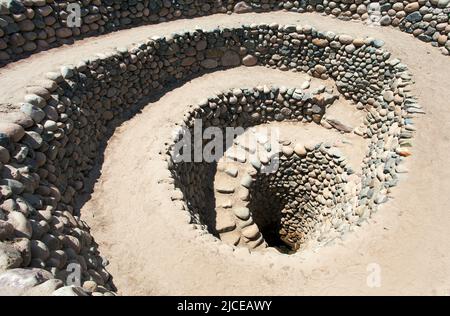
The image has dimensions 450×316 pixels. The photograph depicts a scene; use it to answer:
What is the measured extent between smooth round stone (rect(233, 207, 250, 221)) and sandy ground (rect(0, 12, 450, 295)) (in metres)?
2.61

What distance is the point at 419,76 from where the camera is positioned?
9008 millimetres

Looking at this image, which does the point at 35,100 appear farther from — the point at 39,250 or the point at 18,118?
the point at 39,250

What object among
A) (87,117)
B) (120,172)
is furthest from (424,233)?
(87,117)

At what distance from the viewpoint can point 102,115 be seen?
889 centimetres

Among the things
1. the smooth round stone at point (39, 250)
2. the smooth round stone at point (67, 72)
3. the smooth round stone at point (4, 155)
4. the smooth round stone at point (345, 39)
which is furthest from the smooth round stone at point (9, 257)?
the smooth round stone at point (345, 39)

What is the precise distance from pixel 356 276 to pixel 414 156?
120 inches

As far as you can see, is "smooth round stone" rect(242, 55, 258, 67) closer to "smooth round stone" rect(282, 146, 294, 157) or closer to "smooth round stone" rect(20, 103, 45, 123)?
"smooth round stone" rect(282, 146, 294, 157)

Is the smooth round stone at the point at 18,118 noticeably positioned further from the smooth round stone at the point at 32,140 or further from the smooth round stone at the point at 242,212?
the smooth round stone at the point at 242,212

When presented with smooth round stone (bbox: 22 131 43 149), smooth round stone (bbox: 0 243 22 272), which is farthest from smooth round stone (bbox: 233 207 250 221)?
smooth round stone (bbox: 0 243 22 272)

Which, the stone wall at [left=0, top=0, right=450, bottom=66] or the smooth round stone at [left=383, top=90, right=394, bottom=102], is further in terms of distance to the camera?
the smooth round stone at [left=383, top=90, right=394, bottom=102]

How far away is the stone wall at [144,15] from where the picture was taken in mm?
8336

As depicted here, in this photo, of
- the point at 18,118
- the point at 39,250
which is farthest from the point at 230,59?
the point at 39,250

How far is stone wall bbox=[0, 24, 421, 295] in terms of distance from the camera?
15.8 feet

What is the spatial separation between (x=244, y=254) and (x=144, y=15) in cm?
832
